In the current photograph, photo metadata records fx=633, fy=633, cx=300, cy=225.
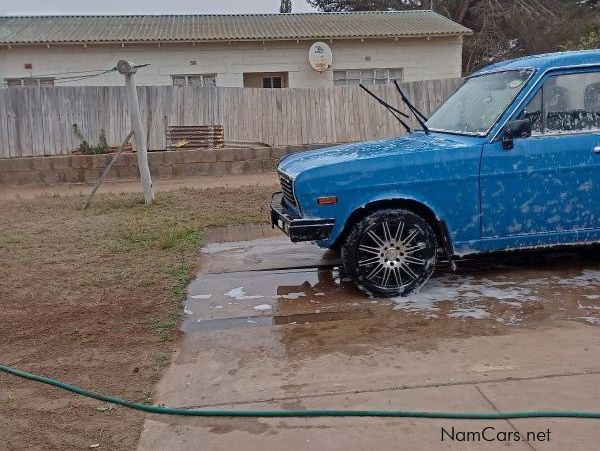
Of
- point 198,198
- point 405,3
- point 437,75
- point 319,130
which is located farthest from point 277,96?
point 405,3

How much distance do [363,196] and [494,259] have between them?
2.11 m

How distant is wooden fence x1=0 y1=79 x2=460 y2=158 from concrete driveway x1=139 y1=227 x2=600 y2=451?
9183mm

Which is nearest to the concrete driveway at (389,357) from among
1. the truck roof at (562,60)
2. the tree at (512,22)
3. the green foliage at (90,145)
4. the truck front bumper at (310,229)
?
the truck front bumper at (310,229)

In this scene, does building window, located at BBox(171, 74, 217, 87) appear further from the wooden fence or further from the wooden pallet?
the wooden pallet

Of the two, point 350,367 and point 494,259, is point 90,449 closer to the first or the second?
point 350,367

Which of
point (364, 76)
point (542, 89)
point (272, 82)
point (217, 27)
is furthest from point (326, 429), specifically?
point (217, 27)

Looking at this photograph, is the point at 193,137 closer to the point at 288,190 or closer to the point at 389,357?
the point at 288,190

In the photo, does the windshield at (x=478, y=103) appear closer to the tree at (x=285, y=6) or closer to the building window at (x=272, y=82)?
the building window at (x=272, y=82)

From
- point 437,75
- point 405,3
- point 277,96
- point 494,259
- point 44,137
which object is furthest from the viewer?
point 405,3

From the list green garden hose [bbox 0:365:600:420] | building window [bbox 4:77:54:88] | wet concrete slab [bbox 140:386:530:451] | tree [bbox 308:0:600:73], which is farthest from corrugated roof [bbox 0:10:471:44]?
wet concrete slab [bbox 140:386:530:451]

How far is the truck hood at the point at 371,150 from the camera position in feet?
17.6

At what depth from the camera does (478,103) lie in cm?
596

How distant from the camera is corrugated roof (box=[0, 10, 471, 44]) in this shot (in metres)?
19.0

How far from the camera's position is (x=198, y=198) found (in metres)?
11.0
